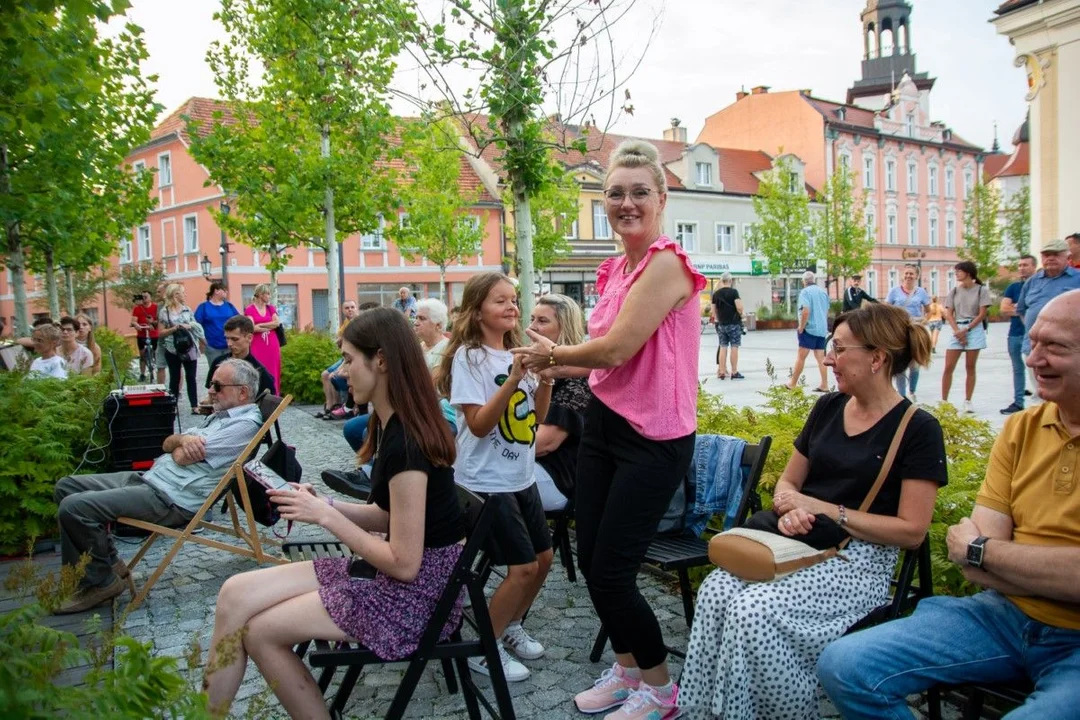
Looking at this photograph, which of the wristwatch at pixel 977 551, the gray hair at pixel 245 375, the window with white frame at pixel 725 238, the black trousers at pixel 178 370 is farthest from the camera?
the window with white frame at pixel 725 238

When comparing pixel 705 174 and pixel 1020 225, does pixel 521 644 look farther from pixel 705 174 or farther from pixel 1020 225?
pixel 1020 225

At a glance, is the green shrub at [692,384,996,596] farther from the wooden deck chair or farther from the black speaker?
the black speaker

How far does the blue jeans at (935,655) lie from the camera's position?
7.80 feet

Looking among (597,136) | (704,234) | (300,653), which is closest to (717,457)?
(300,653)

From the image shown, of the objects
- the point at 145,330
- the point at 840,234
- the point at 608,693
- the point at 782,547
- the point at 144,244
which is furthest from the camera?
the point at 840,234

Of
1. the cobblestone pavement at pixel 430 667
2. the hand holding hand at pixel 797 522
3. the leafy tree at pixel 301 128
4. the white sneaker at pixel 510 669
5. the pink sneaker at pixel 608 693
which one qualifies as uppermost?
the leafy tree at pixel 301 128

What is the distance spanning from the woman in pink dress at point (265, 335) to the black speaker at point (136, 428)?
4.65 metres

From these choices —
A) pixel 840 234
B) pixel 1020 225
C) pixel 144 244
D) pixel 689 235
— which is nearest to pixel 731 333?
pixel 840 234

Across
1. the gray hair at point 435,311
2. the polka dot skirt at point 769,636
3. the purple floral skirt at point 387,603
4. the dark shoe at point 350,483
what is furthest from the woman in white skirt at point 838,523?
the gray hair at point 435,311

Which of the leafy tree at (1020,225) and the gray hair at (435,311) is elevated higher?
the leafy tree at (1020,225)

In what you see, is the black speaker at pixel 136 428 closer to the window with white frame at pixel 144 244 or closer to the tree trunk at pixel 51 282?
the tree trunk at pixel 51 282

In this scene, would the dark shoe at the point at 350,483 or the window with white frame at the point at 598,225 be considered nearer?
the dark shoe at the point at 350,483

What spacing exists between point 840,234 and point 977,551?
47589 mm

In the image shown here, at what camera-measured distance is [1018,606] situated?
2.46 m
